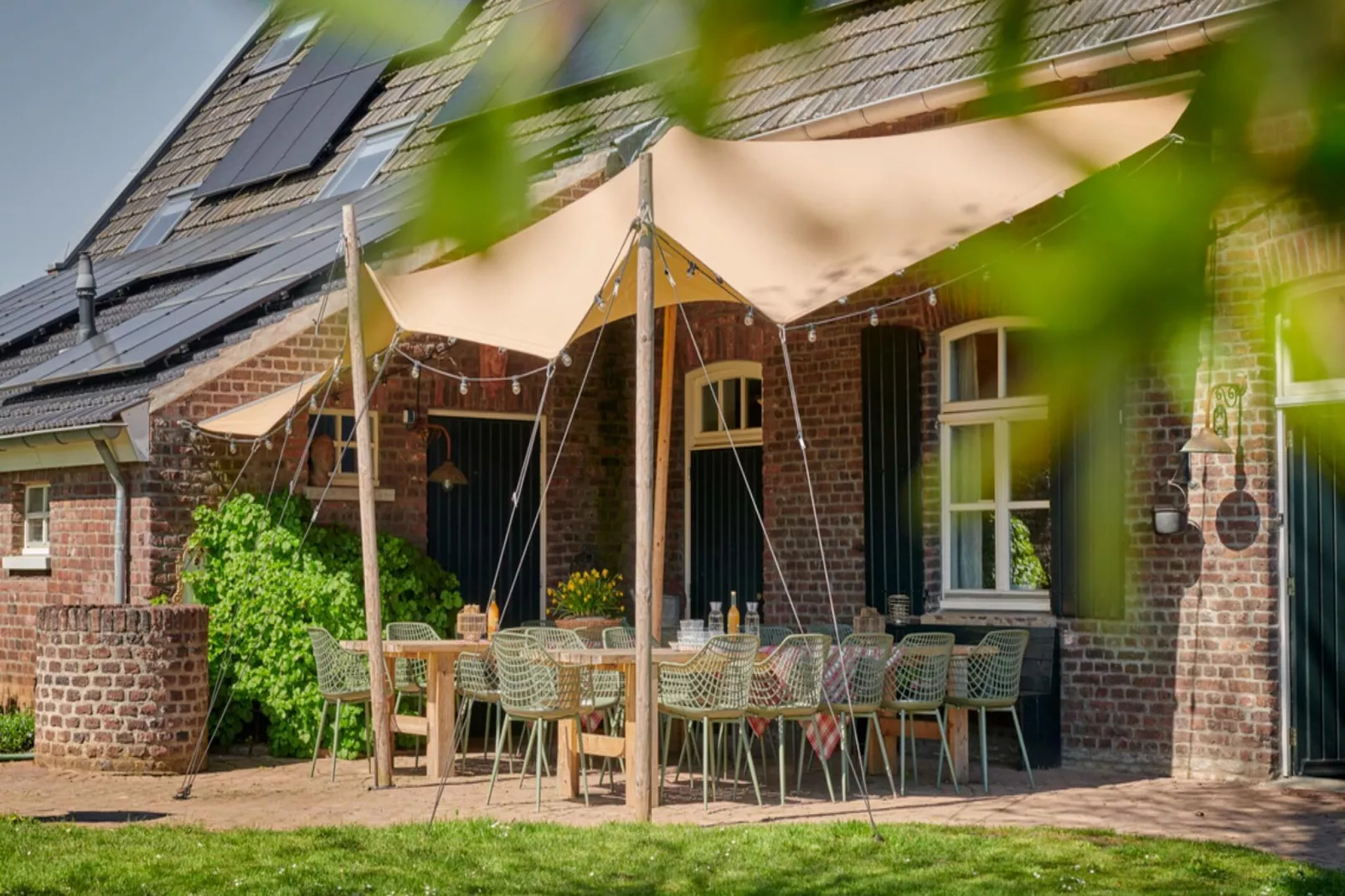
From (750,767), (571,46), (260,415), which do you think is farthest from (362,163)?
(571,46)

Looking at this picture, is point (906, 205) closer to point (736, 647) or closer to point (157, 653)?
point (736, 647)

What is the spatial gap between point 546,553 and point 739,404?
197cm

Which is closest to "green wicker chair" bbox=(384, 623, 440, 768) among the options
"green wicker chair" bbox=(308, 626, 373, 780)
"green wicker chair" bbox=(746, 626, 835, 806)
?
"green wicker chair" bbox=(308, 626, 373, 780)

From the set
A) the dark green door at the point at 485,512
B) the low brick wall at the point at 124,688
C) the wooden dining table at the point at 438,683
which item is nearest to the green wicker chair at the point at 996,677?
the wooden dining table at the point at 438,683

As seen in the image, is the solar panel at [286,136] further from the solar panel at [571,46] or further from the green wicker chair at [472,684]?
the solar panel at [571,46]

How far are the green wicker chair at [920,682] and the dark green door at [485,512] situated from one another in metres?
4.15

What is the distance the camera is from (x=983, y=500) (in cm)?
1081

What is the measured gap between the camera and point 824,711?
8.92 meters

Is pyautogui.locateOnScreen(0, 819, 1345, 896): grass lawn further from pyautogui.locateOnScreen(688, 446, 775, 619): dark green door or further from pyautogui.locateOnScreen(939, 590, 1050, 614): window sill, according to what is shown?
pyautogui.locateOnScreen(688, 446, 775, 619): dark green door

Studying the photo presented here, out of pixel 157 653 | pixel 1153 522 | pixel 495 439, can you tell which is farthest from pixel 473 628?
pixel 1153 522

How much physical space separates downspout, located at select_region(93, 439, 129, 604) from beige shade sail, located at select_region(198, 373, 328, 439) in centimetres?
65

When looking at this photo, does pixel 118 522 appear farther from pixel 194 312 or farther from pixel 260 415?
pixel 194 312

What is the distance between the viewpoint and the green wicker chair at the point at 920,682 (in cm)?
905

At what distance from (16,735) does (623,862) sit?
6278 mm
